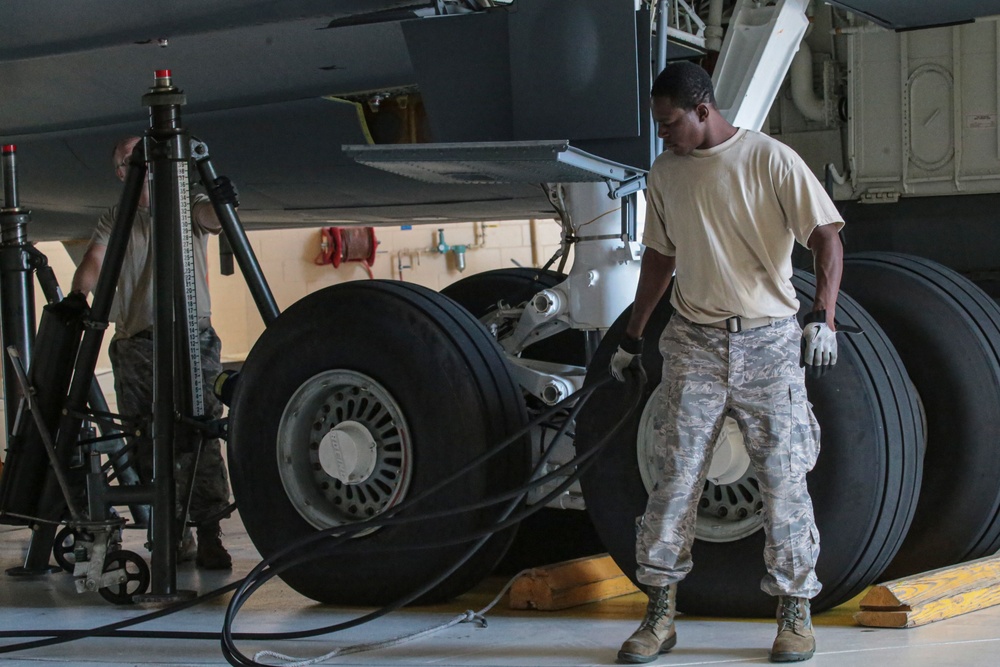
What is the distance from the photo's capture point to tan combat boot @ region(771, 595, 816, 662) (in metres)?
2.99

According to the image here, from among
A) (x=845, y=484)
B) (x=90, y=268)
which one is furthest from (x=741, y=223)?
(x=90, y=268)

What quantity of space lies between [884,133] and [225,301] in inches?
511

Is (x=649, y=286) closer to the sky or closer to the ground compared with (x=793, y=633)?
closer to the sky

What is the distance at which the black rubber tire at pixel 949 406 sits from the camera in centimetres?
391

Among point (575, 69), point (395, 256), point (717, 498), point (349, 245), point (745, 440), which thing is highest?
point (575, 69)

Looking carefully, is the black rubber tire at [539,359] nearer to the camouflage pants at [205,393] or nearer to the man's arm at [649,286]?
the camouflage pants at [205,393]

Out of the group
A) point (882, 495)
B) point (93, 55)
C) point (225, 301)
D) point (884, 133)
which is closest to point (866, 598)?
point (882, 495)

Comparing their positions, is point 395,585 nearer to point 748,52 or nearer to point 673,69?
point 673,69

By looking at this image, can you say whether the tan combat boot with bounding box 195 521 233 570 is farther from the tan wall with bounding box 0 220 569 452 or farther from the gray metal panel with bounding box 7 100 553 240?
the tan wall with bounding box 0 220 569 452

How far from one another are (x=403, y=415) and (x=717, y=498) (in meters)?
1.00

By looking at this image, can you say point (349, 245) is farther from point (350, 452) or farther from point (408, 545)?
point (408, 545)

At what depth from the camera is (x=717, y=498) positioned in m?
3.69

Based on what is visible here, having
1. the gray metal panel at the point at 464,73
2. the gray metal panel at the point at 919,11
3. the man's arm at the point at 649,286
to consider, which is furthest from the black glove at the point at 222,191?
the gray metal panel at the point at 919,11

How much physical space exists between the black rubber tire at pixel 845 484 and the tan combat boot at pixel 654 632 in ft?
0.99
